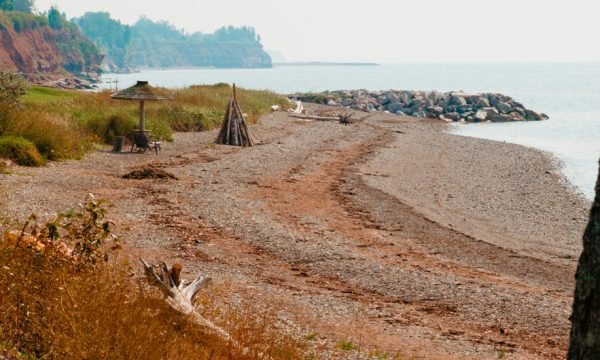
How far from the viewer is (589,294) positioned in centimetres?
473

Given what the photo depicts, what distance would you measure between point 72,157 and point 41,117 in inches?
66.3

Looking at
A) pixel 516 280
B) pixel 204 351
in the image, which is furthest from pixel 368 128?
pixel 204 351

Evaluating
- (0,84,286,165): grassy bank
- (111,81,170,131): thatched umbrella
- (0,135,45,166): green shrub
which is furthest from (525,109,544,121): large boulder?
(0,135,45,166): green shrub

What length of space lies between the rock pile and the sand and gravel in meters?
38.1

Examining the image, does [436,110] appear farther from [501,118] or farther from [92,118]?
[92,118]

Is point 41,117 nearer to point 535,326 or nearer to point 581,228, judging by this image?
point 581,228

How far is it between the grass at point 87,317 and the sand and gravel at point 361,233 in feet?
9.80

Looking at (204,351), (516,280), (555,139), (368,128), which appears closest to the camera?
(204,351)

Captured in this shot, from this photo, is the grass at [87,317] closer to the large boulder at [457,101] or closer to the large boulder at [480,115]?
the large boulder at [480,115]

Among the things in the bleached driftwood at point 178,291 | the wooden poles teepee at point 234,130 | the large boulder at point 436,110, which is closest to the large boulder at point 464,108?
the large boulder at point 436,110

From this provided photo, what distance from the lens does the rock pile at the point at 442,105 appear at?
7619 cm

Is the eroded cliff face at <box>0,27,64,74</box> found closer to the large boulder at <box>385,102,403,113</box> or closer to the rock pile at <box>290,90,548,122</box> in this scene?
the rock pile at <box>290,90,548,122</box>

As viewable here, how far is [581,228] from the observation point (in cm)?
2473

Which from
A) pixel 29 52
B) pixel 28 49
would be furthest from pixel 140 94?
pixel 28 49
